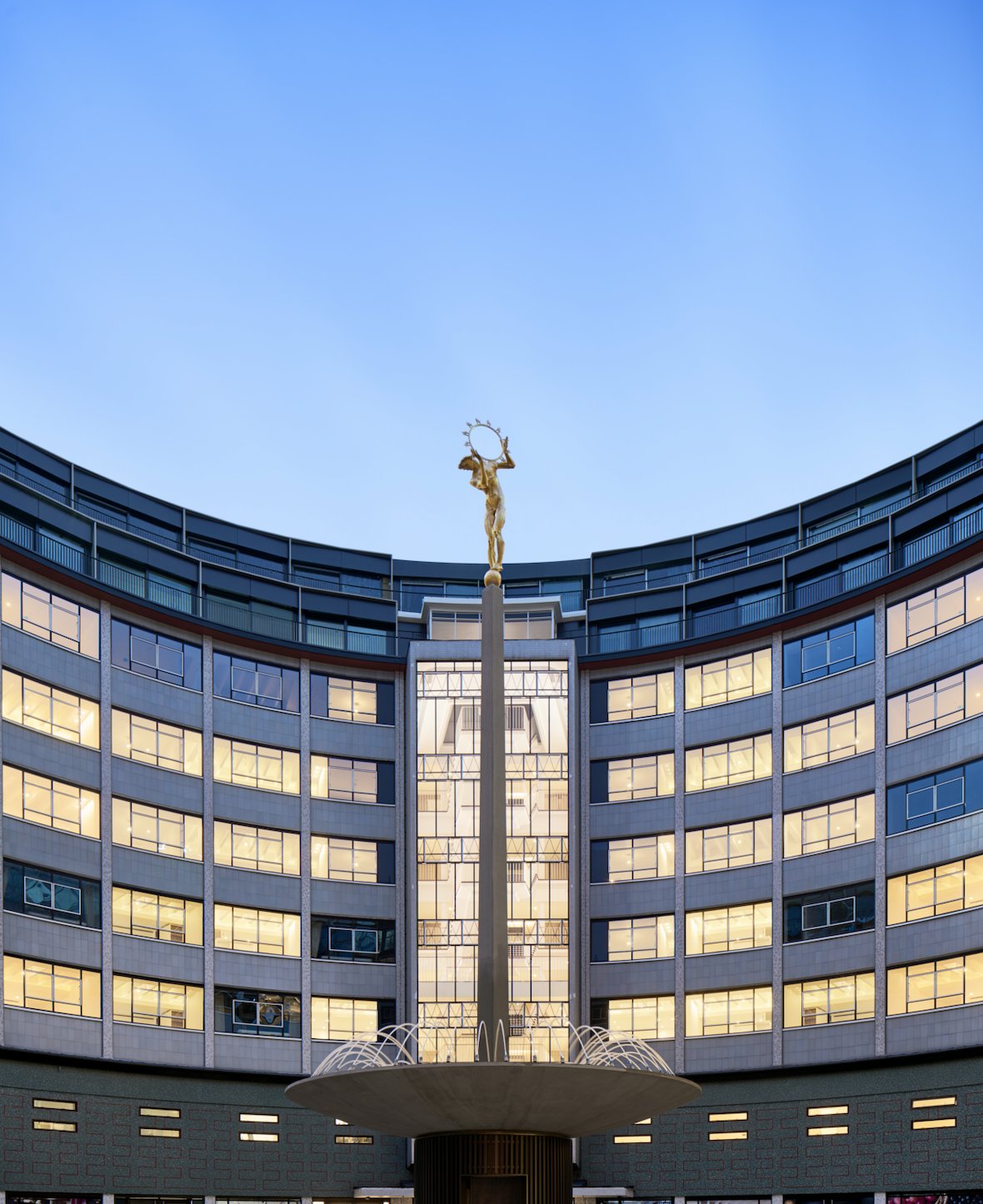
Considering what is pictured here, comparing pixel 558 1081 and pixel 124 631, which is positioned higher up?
pixel 124 631

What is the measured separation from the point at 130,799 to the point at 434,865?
12.4 metres

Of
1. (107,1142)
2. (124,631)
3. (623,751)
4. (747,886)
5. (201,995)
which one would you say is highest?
(124,631)

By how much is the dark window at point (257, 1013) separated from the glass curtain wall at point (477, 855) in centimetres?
508

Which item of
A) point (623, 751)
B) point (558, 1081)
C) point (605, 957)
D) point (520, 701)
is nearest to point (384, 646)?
point (520, 701)

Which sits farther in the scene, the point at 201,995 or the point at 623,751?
the point at 623,751

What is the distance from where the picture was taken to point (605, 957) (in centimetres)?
6262

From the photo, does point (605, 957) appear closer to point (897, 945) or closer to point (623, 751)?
point (623, 751)

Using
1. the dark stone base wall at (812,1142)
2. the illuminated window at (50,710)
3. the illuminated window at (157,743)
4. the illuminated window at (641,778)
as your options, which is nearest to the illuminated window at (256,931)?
the illuminated window at (157,743)

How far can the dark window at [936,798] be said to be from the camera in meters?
52.6

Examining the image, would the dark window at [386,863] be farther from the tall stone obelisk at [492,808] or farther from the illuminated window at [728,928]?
the tall stone obelisk at [492,808]

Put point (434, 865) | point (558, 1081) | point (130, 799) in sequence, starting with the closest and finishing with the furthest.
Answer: point (558, 1081)
point (130, 799)
point (434, 865)

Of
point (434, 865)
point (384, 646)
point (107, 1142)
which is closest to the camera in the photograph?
point (107, 1142)

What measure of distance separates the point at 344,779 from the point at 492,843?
29.4 meters

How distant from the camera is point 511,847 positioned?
2457 inches
